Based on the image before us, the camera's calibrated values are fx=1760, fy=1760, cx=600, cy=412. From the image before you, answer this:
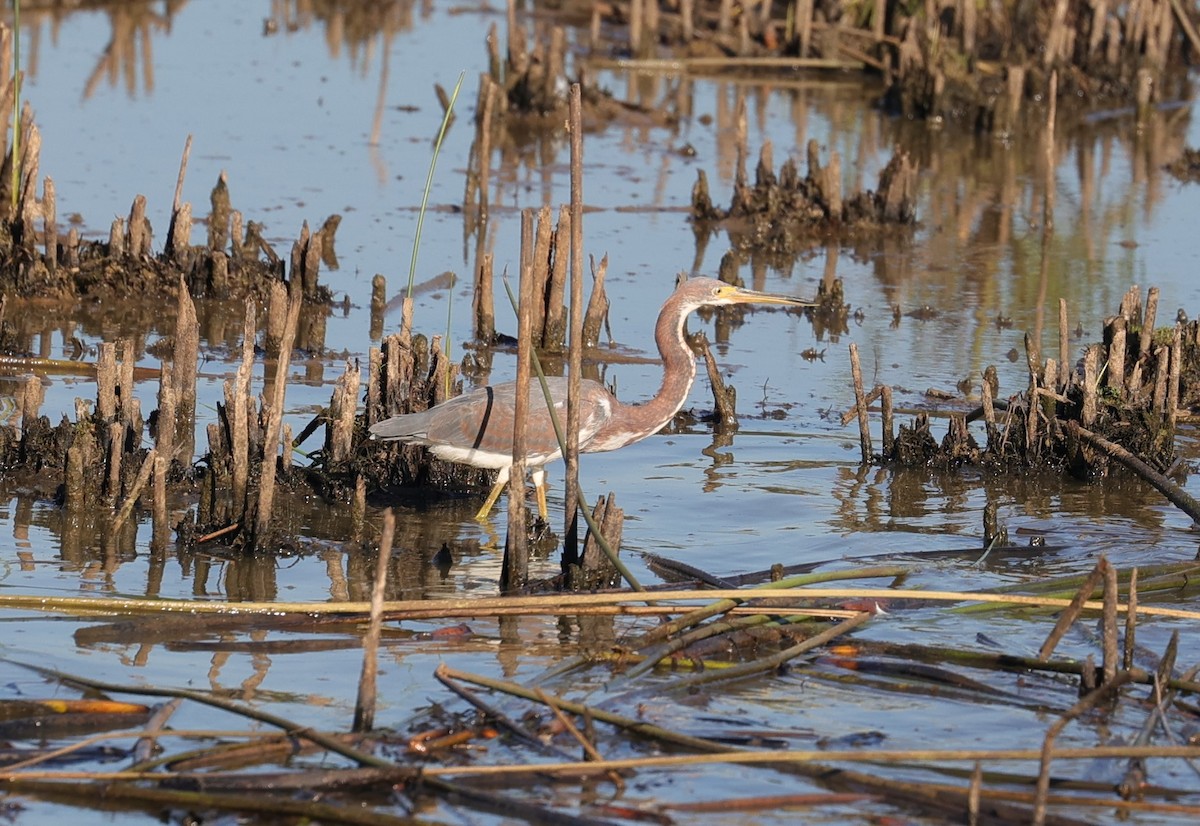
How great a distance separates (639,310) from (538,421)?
393cm

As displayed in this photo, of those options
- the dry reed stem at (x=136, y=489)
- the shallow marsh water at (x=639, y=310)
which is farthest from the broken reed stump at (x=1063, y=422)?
the dry reed stem at (x=136, y=489)

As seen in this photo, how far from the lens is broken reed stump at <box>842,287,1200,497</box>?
8914 millimetres

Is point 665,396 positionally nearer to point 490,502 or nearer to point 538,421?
point 538,421

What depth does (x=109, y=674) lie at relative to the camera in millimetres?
5816

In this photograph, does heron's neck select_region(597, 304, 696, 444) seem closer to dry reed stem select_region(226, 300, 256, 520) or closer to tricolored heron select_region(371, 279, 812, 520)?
tricolored heron select_region(371, 279, 812, 520)

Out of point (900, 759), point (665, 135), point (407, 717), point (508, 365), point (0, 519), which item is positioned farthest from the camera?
point (665, 135)

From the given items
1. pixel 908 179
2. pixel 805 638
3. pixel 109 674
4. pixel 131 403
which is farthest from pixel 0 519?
pixel 908 179

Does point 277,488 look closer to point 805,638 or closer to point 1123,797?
point 805,638

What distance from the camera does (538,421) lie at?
27.0ft

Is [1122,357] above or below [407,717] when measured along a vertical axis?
above

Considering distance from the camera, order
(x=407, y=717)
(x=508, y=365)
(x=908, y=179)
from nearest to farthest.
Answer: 1. (x=407, y=717)
2. (x=508, y=365)
3. (x=908, y=179)

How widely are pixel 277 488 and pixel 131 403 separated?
76 centimetres

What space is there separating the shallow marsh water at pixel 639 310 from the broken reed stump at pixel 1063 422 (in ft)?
0.40

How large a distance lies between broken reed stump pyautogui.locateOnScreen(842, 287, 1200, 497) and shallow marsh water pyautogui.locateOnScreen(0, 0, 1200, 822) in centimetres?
12
